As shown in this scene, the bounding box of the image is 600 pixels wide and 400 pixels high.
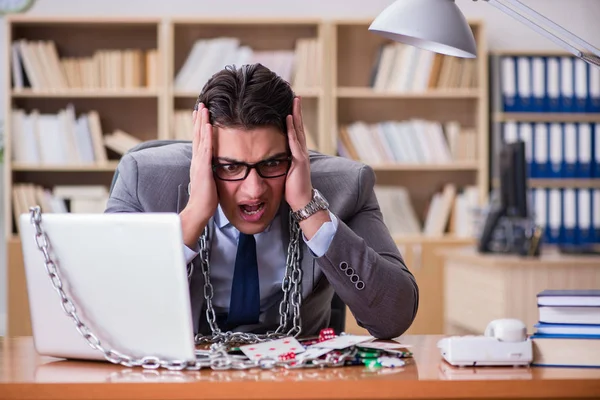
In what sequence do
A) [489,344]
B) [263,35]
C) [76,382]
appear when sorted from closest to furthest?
1. [76,382]
2. [489,344]
3. [263,35]

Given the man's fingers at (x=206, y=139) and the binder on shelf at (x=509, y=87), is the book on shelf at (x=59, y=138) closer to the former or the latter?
the binder on shelf at (x=509, y=87)

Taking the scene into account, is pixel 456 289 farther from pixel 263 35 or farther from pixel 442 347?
pixel 442 347

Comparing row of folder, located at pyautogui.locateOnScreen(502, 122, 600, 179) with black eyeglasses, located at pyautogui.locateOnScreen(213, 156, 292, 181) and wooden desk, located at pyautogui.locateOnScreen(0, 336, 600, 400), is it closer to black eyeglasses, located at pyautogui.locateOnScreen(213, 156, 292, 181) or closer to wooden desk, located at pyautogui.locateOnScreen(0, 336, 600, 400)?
black eyeglasses, located at pyautogui.locateOnScreen(213, 156, 292, 181)

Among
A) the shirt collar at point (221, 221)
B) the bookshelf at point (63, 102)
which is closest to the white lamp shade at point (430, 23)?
the shirt collar at point (221, 221)

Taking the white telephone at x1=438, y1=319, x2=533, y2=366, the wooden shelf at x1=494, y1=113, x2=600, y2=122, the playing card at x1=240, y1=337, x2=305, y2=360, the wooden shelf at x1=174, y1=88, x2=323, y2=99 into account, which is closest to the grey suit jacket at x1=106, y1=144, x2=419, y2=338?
the playing card at x1=240, y1=337, x2=305, y2=360

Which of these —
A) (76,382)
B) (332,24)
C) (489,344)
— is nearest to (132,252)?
(76,382)

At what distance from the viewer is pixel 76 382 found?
109 centimetres

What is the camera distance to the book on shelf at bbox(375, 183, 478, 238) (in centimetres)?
482

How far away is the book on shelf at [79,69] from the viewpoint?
4664 mm

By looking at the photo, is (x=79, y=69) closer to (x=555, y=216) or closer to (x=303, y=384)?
(x=555, y=216)

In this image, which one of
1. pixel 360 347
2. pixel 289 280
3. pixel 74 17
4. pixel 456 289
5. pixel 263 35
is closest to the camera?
pixel 360 347

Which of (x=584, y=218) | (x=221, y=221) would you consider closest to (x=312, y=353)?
(x=221, y=221)

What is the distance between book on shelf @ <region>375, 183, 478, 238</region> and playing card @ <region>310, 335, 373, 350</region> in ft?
11.2

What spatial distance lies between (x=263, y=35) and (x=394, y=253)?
11.0ft
